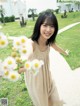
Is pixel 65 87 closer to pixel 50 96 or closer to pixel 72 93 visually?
pixel 72 93

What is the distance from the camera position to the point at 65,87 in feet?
11.8

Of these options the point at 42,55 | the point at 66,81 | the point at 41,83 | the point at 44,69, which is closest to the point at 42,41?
the point at 42,55

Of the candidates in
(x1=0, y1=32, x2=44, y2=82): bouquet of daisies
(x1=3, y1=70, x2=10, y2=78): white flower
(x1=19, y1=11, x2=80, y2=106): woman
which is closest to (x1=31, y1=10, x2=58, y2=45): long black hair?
(x1=19, y1=11, x2=80, y2=106): woman

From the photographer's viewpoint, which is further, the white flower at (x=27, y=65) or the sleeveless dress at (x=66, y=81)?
the sleeveless dress at (x=66, y=81)

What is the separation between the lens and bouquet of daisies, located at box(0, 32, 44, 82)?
58.4 inches

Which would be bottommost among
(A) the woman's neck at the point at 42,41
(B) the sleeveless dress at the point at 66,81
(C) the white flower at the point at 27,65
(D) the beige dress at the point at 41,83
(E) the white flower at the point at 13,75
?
(B) the sleeveless dress at the point at 66,81

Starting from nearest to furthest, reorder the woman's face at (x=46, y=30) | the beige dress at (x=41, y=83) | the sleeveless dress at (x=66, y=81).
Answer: the woman's face at (x=46, y=30), the beige dress at (x=41, y=83), the sleeveless dress at (x=66, y=81)

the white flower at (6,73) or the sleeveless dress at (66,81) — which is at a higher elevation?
the white flower at (6,73)

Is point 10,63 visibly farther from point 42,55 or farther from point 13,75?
point 42,55

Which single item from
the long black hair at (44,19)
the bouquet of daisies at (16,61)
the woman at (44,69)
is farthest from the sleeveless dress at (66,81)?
the bouquet of daisies at (16,61)

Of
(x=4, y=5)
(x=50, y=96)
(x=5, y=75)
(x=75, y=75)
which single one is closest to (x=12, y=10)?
(x=4, y=5)

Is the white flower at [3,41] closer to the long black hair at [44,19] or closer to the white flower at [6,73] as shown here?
the white flower at [6,73]

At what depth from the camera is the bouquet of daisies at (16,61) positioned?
1.48 meters

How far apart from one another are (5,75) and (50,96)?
1.35 m
